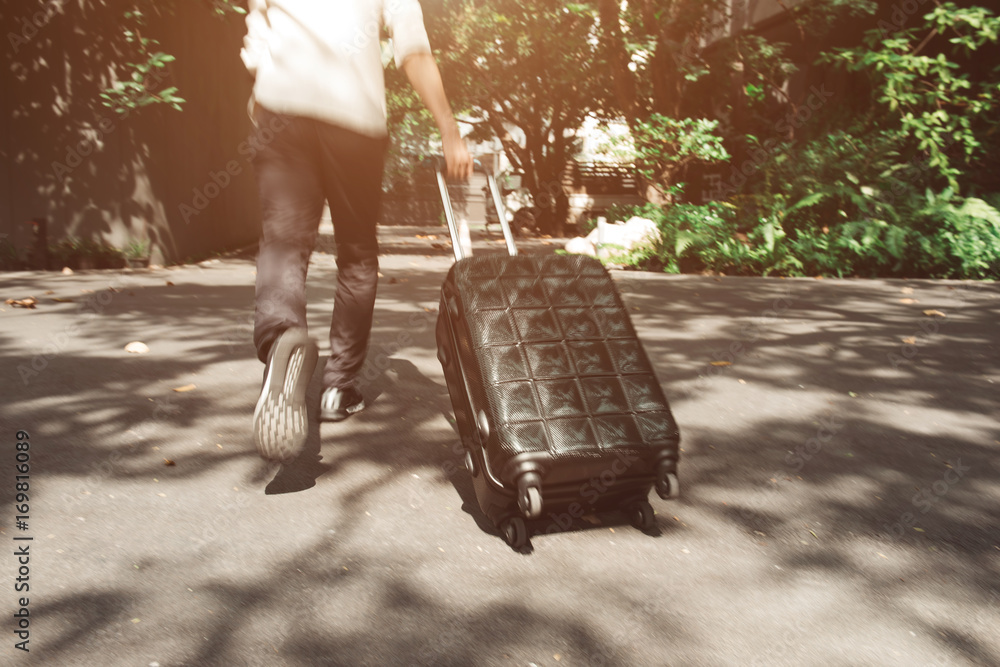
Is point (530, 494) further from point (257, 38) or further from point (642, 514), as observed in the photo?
point (257, 38)

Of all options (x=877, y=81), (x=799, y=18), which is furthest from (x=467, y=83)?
(x=877, y=81)

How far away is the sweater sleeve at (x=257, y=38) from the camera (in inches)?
117

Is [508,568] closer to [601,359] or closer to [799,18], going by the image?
[601,359]

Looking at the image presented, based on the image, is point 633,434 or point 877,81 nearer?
point 633,434

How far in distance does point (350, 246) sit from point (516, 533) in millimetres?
1518

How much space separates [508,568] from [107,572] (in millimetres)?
1162

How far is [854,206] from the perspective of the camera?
10852mm

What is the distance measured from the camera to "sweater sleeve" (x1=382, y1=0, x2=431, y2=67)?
316 cm

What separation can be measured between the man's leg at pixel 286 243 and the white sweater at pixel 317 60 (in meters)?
0.10

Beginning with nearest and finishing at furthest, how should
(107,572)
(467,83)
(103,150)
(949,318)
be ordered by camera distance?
(107,572) → (949,318) → (103,150) → (467,83)

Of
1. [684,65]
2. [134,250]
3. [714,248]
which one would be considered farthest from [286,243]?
[684,65]

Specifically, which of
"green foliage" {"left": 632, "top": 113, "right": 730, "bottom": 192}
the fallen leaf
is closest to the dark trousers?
the fallen leaf

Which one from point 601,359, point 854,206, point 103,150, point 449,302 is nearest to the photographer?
point 601,359

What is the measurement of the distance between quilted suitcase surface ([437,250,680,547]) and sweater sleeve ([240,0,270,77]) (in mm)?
1101
